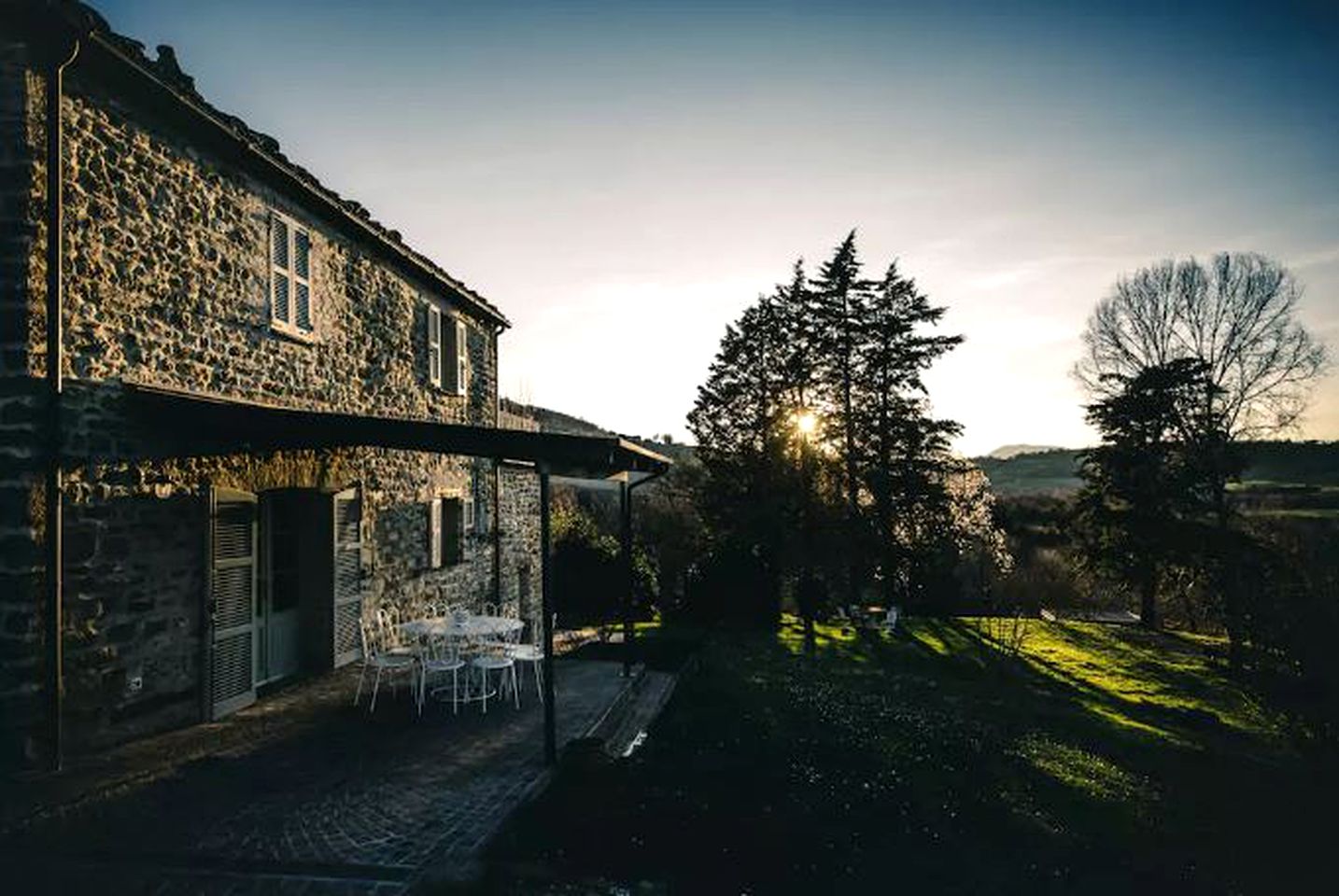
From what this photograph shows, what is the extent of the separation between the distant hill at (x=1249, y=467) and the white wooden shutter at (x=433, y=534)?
20603 millimetres

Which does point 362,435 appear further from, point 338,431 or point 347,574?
point 347,574

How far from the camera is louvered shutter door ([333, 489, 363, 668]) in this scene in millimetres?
10266

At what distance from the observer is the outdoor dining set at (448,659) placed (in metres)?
8.63

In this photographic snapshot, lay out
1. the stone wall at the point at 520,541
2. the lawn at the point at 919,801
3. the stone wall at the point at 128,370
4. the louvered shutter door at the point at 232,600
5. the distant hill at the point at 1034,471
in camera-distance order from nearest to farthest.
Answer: the lawn at the point at 919,801 → the stone wall at the point at 128,370 → the louvered shutter door at the point at 232,600 → the stone wall at the point at 520,541 → the distant hill at the point at 1034,471

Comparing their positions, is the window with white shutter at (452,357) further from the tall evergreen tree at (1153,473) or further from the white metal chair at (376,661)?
the tall evergreen tree at (1153,473)

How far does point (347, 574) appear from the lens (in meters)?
10.5

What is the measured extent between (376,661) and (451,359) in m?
7.67

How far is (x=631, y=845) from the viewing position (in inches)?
214

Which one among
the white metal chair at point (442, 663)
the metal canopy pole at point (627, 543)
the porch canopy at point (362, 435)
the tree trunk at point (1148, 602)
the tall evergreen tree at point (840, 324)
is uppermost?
the tall evergreen tree at point (840, 324)

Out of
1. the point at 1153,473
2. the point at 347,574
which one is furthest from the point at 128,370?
the point at 1153,473

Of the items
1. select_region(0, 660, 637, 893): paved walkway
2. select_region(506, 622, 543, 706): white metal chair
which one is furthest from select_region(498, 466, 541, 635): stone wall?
select_region(0, 660, 637, 893): paved walkway

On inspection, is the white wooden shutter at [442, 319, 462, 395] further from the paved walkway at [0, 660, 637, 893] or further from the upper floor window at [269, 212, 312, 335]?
the paved walkway at [0, 660, 637, 893]

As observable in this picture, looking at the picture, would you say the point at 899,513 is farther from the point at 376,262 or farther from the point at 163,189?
the point at 163,189

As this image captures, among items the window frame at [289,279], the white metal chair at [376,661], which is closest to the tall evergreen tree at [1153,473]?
the white metal chair at [376,661]
